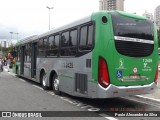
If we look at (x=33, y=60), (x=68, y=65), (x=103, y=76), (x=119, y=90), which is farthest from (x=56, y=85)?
(x=33, y=60)

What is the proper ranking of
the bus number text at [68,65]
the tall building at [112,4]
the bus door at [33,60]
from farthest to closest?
the tall building at [112,4] < the bus door at [33,60] < the bus number text at [68,65]

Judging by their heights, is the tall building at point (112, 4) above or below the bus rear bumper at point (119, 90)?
above

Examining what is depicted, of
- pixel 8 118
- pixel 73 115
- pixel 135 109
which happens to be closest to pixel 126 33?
pixel 135 109

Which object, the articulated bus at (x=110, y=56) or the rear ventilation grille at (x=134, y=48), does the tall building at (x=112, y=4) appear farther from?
the rear ventilation grille at (x=134, y=48)

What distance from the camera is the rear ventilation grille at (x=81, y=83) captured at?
884 cm

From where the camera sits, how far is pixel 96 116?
776 cm

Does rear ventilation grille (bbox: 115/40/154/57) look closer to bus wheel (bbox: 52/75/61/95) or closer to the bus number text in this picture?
the bus number text

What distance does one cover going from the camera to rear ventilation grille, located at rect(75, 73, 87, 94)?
884 centimetres

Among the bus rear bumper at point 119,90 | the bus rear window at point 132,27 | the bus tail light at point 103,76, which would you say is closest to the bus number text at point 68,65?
the bus tail light at point 103,76

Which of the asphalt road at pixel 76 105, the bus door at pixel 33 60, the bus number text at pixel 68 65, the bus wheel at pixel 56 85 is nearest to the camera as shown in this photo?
the asphalt road at pixel 76 105

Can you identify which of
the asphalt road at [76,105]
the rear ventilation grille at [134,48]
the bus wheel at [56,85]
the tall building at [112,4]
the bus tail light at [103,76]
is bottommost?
the asphalt road at [76,105]

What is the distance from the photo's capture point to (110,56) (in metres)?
8.24

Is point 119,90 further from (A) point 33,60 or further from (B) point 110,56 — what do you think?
(A) point 33,60

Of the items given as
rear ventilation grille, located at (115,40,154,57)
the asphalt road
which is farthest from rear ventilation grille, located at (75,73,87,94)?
rear ventilation grille, located at (115,40,154,57)
